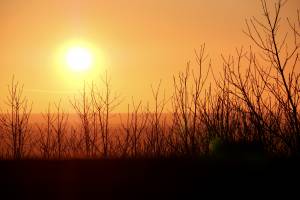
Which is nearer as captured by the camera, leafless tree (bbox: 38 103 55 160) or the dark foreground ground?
the dark foreground ground

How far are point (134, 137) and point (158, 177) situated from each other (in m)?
5.17

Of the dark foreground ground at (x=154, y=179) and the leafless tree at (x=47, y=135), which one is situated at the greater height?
the leafless tree at (x=47, y=135)

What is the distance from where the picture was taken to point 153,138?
8.44m

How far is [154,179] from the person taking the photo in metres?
3.43

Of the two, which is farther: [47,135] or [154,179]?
[47,135]

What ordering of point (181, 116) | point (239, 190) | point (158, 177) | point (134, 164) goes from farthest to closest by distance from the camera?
point (181, 116) < point (134, 164) < point (158, 177) < point (239, 190)

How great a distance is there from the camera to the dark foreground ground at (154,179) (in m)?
3.22

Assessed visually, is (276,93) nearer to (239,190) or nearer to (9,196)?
(239,190)

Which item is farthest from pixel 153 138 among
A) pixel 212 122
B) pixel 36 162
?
pixel 36 162

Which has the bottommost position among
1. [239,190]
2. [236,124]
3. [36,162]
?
[239,190]

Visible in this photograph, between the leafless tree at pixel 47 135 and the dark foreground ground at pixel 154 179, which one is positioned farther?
the leafless tree at pixel 47 135

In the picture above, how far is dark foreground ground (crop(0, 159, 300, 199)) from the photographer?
322cm

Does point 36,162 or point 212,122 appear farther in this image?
point 212,122

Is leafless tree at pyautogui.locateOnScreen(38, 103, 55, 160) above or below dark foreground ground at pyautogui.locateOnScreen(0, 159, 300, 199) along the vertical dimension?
above
